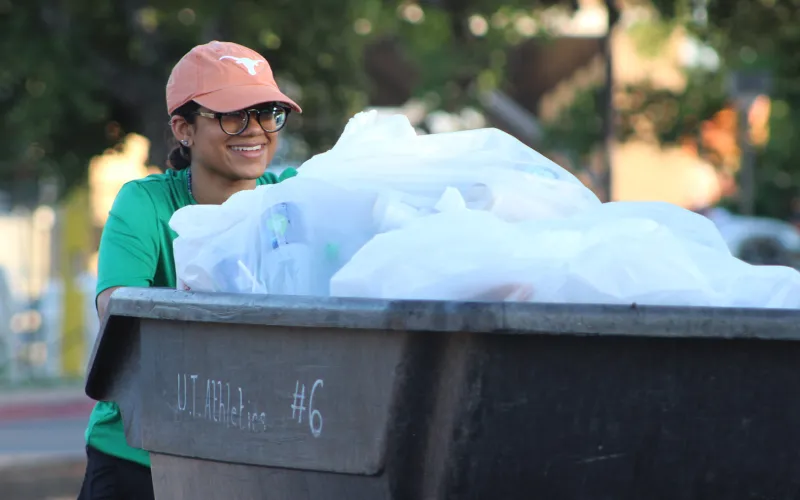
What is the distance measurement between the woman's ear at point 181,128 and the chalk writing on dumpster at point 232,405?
0.98 m

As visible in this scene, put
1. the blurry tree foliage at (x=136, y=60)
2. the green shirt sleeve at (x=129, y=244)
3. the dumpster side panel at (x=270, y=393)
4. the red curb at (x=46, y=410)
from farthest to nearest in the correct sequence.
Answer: the red curb at (x=46, y=410), the blurry tree foliage at (x=136, y=60), the green shirt sleeve at (x=129, y=244), the dumpster side panel at (x=270, y=393)

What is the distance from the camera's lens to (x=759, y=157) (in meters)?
30.4

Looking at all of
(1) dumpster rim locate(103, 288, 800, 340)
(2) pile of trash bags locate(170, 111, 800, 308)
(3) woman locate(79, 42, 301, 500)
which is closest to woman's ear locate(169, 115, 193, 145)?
(3) woman locate(79, 42, 301, 500)

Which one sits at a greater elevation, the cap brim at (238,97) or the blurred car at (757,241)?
the cap brim at (238,97)

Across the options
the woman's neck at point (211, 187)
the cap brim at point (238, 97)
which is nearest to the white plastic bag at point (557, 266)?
the cap brim at point (238, 97)

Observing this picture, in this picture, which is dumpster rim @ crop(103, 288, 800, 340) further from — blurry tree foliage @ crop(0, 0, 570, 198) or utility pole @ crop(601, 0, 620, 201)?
utility pole @ crop(601, 0, 620, 201)

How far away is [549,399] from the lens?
7.43 ft

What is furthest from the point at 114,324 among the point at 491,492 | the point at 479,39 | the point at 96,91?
the point at 479,39

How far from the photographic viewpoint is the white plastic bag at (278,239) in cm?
269

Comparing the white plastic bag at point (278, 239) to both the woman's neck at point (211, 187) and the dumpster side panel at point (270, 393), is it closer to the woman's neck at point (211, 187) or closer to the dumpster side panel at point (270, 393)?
the dumpster side panel at point (270, 393)

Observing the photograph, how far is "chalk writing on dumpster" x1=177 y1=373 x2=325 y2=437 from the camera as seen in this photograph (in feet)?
8.07

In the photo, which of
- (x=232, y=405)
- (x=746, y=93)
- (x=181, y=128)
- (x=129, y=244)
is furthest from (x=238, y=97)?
(x=746, y=93)

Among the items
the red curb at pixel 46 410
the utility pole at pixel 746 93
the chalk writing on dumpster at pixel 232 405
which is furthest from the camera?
the utility pole at pixel 746 93

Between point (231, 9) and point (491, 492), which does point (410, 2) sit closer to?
point (231, 9)
